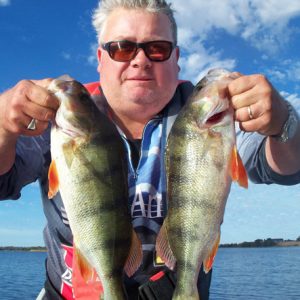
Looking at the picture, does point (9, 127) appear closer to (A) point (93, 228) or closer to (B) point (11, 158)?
(B) point (11, 158)

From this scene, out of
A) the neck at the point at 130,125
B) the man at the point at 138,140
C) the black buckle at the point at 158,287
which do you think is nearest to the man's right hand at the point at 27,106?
the man at the point at 138,140

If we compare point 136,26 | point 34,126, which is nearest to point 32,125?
point 34,126

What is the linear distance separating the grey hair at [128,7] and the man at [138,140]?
0.01 metres

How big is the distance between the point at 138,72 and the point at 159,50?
1.10 ft

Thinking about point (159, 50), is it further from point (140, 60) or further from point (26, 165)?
point (26, 165)

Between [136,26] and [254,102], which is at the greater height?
[136,26]

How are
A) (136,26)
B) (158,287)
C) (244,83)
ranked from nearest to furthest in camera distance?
(244,83), (158,287), (136,26)

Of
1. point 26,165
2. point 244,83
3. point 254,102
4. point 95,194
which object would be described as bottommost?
point 95,194

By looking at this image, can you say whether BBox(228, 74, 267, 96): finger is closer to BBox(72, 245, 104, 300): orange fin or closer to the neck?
the neck

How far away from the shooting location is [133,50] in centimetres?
490

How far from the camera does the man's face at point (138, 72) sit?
4965 millimetres

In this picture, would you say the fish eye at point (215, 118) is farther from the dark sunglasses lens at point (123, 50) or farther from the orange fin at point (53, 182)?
the dark sunglasses lens at point (123, 50)

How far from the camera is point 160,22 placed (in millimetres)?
5168

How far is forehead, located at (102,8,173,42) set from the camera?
16.3 feet
